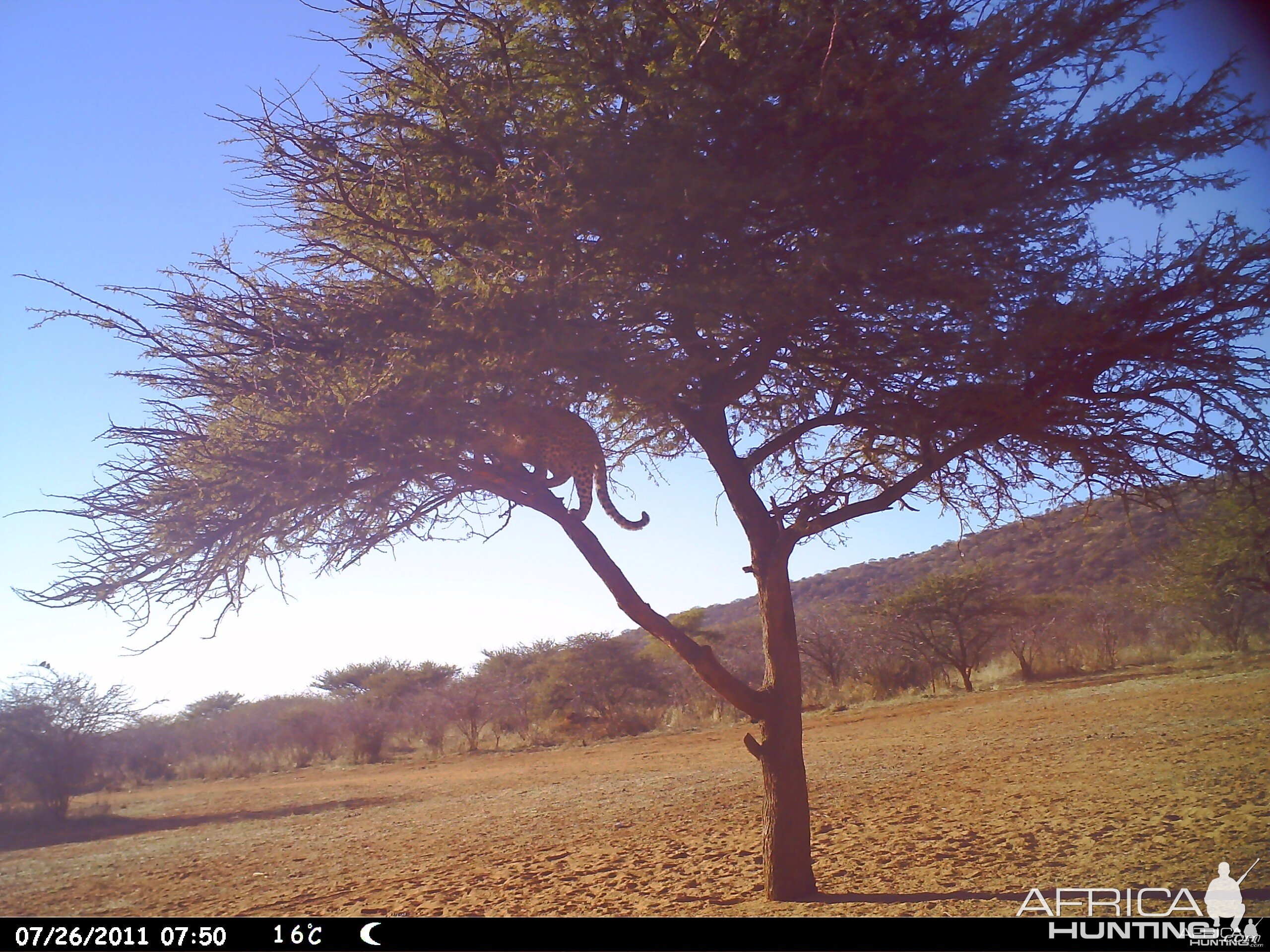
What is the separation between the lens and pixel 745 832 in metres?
8.35

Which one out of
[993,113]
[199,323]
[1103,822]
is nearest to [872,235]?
[993,113]

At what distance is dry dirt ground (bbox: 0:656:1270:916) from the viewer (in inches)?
228

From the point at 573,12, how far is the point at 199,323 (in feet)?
10.4

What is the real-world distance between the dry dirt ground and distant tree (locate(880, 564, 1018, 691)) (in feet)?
22.5

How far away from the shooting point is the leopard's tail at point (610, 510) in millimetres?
7711

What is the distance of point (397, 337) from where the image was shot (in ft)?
17.8

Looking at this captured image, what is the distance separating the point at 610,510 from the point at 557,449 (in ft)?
3.93

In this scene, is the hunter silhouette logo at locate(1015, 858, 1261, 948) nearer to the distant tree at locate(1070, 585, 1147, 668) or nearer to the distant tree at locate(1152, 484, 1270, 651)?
the distant tree at locate(1152, 484, 1270, 651)

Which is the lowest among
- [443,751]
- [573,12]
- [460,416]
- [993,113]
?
[443,751]

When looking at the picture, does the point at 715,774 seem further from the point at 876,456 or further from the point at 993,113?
the point at 993,113

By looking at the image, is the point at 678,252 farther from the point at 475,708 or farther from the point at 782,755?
the point at 475,708

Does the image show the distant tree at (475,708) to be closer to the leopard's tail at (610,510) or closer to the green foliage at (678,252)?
the leopard's tail at (610,510)

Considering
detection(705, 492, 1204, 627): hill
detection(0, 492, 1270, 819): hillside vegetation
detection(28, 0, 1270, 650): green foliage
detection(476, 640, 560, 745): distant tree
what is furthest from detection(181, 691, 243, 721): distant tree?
detection(28, 0, 1270, 650): green foliage

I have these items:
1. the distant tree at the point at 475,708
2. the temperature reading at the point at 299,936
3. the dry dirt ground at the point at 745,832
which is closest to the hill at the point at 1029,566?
the dry dirt ground at the point at 745,832
